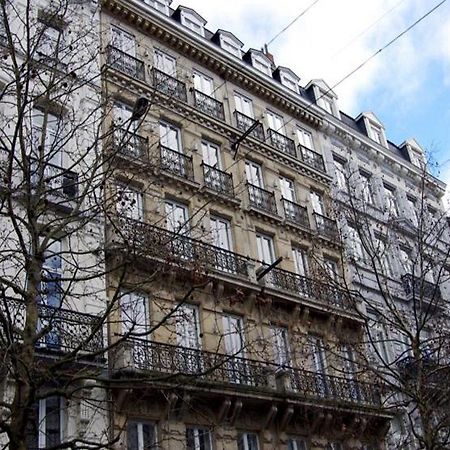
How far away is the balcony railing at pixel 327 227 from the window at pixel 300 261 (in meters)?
1.27

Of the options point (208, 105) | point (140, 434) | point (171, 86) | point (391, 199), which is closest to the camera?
point (140, 434)

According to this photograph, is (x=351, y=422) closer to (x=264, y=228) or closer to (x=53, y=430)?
(x=264, y=228)

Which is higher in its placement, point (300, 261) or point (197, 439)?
point (300, 261)

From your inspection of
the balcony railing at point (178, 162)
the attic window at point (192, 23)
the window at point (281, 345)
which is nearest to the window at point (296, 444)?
the window at point (281, 345)

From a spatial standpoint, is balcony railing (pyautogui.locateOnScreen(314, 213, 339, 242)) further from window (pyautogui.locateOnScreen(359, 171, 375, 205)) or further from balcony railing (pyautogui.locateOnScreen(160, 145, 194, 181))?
balcony railing (pyautogui.locateOnScreen(160, 145, 194, 181))

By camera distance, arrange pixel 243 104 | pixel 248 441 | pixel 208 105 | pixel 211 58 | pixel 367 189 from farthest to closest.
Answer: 1. pixel 367 189
2. pixel 243 104
3. pixel 211 58
4. pixel 208 105
5. pixel 248 441

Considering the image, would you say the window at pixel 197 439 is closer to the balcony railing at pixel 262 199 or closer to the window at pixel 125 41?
the balcony railing at pixel 262 199

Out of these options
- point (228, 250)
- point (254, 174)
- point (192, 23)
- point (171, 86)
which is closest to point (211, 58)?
point (192, 23)

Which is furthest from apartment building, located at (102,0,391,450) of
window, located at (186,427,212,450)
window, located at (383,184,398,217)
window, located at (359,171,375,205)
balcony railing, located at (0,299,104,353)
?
window, located at (383,184,398,217)

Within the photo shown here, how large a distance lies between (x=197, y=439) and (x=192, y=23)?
15034 millimetres

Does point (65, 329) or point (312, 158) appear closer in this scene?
point (65, 329)

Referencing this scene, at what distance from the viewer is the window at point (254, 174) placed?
22953 mm

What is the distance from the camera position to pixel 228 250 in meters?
19.9

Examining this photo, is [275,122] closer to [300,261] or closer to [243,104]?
[243,104]
